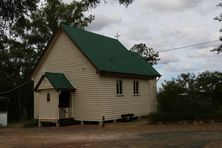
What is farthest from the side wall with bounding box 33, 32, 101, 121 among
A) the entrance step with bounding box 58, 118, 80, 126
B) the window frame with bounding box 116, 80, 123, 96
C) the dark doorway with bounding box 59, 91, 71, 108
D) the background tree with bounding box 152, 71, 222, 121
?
the background tree with bounding box 152, 71, 222, 121

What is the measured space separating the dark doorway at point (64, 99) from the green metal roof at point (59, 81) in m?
0.58

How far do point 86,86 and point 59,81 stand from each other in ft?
6.29

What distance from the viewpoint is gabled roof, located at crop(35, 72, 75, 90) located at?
28375mm

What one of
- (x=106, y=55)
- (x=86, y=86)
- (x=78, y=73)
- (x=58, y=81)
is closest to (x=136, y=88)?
(x=106, y=55)

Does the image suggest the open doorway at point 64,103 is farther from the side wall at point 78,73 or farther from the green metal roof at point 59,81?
the green metal roof at point 59,81

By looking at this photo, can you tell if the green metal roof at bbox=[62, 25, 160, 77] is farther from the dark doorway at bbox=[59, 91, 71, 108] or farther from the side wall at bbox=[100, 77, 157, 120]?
the dark doorway at bbox=[59, 91, 71, 108]

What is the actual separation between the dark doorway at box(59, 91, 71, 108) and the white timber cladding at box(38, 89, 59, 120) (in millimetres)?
523

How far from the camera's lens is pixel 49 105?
94.5ft

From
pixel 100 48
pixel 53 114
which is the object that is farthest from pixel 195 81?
pixel 53 114

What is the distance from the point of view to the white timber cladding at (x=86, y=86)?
28.3 metres

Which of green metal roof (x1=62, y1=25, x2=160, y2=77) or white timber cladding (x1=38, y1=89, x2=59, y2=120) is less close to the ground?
green metal roof (x1=62, y1=25, x2=160, y2=77)

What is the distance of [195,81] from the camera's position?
28.4 m

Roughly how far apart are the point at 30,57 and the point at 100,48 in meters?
15.3

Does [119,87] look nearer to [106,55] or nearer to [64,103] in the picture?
[106,55]
